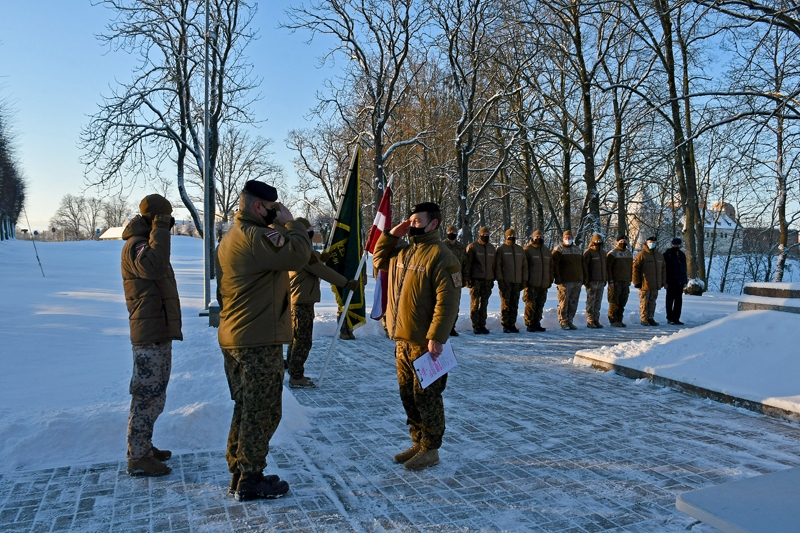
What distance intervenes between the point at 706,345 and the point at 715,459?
387 cm

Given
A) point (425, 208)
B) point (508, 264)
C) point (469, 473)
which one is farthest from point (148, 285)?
point (508, 264)

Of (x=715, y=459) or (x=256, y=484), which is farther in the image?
(x=715, y=459)

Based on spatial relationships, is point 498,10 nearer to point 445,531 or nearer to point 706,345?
point 706,345

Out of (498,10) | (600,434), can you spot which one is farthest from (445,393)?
(498,10)

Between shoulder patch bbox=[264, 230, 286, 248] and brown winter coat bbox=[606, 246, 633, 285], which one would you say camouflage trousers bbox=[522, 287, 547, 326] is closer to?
brown winter coat bbox=[606, 246, 633, 285]

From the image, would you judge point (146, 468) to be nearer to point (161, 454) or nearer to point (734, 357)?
point (161, 454)

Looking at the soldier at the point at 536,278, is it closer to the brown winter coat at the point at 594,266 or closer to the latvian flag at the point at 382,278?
the brown winter coat at the point at 594,266

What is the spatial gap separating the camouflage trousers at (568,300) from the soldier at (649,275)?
194 cm

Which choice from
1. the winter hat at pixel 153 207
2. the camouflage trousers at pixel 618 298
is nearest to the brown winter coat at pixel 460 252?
the camouflage trousers at pixel 618 298

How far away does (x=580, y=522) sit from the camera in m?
3.72

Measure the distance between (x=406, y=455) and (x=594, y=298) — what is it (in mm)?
10405

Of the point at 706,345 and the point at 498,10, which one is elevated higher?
the point at 498,10

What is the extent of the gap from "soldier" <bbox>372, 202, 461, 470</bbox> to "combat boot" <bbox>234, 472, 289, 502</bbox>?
111cm

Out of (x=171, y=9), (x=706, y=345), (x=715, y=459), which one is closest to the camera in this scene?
(x=715, y=459)
